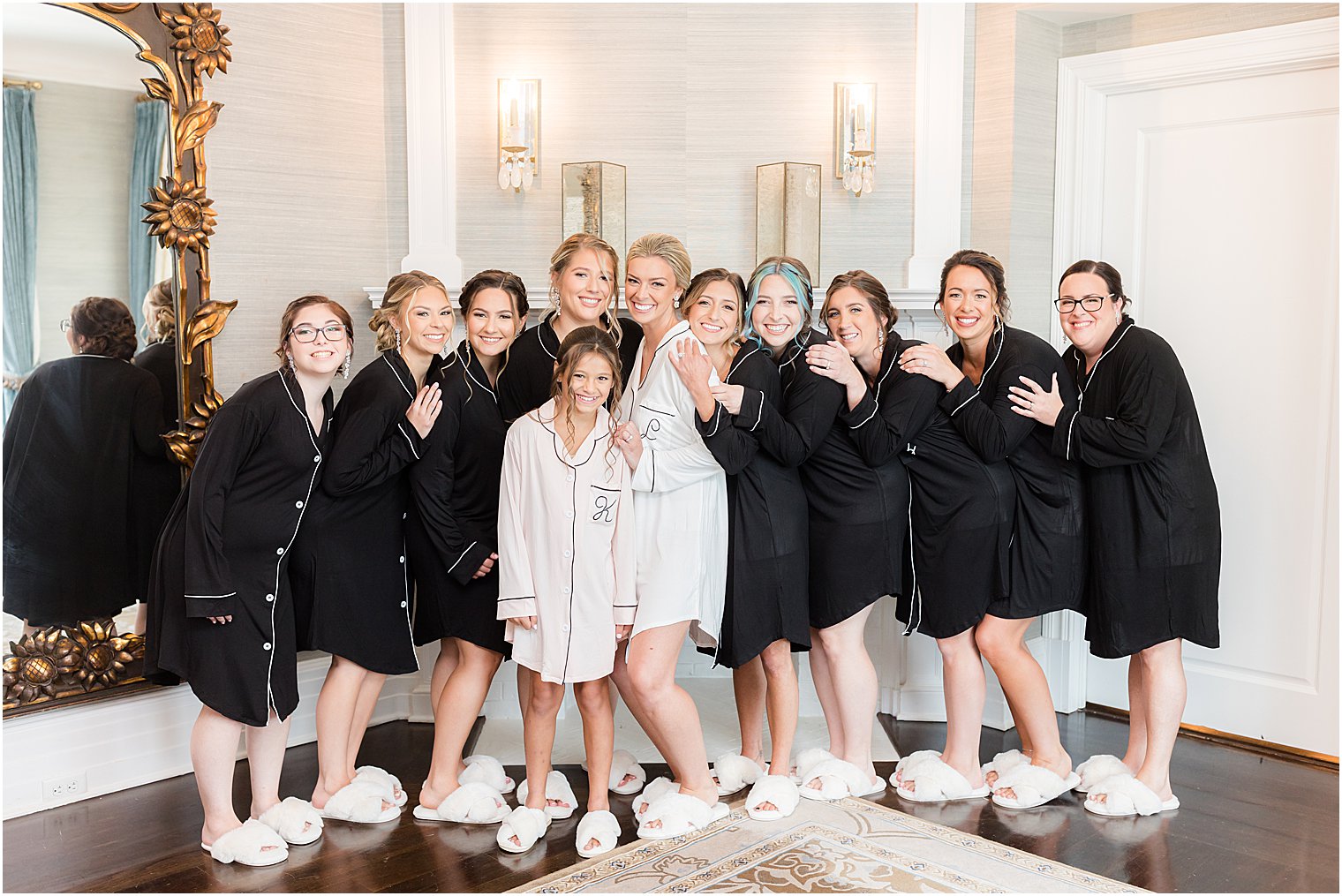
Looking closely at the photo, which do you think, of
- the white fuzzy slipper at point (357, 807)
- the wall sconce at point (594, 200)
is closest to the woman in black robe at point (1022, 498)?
the wall sconce at point (594, 200)

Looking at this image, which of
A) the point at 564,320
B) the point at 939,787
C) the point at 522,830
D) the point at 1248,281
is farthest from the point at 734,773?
the point at 1248,281

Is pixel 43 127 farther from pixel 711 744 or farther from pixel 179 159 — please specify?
pixel 711 744

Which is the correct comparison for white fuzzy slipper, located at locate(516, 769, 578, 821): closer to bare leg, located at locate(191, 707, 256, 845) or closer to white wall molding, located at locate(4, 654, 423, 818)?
bare leg, located at locate(191, 707, 256, 845)

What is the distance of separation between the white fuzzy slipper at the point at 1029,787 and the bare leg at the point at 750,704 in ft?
2.57

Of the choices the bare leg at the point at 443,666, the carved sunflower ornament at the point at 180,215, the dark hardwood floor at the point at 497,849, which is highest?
the carved sunflower ornament at the point at 180,215

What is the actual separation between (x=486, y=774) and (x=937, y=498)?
1.73 metres

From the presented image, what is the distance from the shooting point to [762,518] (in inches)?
133

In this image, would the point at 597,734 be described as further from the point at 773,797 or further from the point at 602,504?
the point at 602,504

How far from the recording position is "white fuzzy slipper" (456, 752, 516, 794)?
141 inches

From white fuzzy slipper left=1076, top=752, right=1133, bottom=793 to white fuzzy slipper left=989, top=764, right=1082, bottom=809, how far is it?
7cm

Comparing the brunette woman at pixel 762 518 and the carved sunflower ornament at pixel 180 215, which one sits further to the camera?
the carved sunflower ornament at pixel 180 215

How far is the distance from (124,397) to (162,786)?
1.31 meters

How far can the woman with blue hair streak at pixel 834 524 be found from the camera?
3.40 m

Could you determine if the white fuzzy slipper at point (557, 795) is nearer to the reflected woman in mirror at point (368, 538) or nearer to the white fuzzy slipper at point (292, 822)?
the reflected woman in mirror at point (368, 538)
